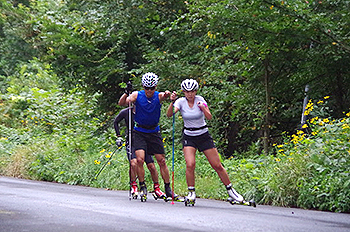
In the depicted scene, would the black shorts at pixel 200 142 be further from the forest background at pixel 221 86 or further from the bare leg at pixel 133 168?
the bare leg at pixel 133 168

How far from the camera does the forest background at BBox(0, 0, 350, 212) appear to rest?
12.0 metres

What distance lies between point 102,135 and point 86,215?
1258 cm

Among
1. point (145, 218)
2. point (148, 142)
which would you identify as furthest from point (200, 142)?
point (145, 218)

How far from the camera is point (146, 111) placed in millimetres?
10836

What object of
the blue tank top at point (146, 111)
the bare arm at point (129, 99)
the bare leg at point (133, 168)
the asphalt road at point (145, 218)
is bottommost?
the asphalt road at point (145, 218)

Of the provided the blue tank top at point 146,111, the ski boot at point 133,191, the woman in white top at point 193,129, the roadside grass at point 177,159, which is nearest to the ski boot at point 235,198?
the woman in white top at point 193,129

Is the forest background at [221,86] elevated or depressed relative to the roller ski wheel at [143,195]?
elevated

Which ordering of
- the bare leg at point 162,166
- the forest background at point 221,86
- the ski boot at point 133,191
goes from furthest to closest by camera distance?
the forest background at point 221,86 → the ski boot at point 133,191 → the bare leg at point 162,166

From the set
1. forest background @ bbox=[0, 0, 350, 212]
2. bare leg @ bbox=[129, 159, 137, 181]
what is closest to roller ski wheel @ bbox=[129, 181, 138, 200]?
bare leg @ bbox=[129, 159, 137, 181]

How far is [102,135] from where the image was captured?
68.2 feet

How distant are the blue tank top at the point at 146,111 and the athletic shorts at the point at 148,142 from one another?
0.10 meters

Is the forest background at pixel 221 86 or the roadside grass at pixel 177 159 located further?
the forest background at pixel 221 86

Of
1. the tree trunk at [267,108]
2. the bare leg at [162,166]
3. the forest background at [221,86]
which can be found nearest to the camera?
the bare leg at [162,166]

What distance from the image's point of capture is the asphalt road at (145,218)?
710cm
